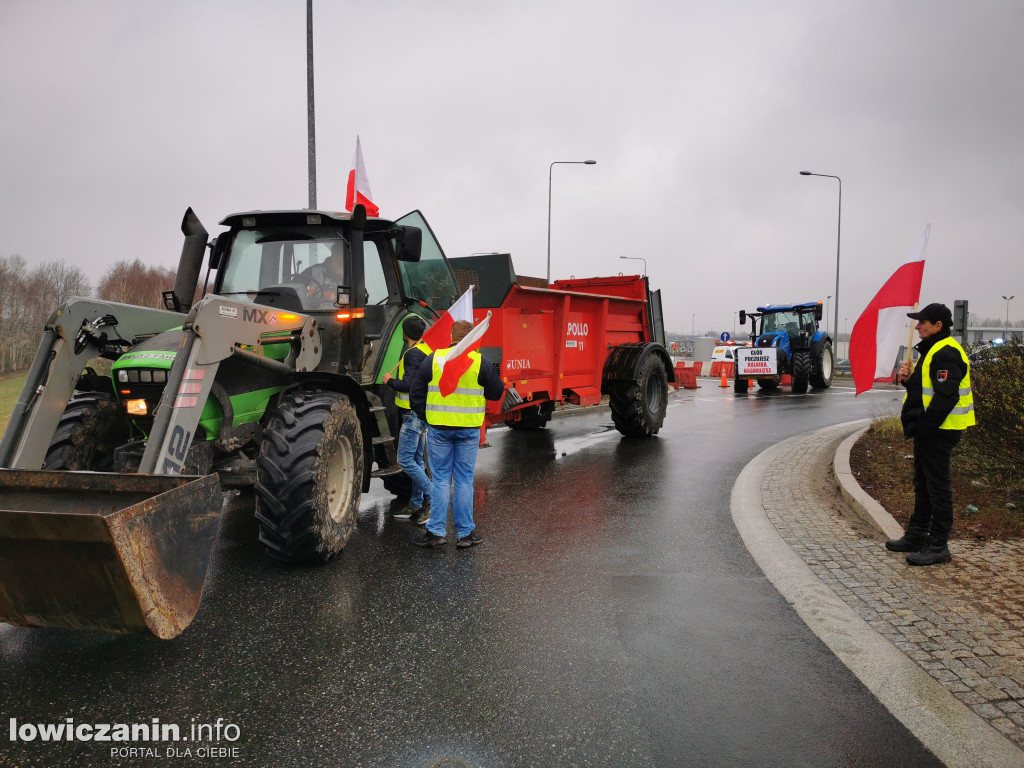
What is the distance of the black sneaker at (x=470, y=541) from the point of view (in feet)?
17.9

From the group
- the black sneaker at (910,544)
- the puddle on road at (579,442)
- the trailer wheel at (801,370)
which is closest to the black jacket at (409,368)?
the black sneaker at (910,544)

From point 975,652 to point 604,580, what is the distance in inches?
81.8

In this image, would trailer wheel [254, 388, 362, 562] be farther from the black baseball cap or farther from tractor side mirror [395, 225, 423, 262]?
the black baseball cap

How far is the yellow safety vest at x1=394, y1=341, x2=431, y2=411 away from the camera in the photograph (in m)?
5.82

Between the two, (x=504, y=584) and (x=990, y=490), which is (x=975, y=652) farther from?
(x=990, y=490)

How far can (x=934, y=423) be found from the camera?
16.3 feet

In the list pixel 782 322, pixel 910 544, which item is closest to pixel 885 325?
pixel 910 544

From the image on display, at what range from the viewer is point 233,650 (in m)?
3.61

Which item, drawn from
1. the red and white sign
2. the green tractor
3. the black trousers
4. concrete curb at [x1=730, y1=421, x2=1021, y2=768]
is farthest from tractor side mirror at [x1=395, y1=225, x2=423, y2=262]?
the red and white sign

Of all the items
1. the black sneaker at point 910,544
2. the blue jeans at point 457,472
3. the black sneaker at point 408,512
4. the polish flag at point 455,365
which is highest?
the polish flag at point 455,365

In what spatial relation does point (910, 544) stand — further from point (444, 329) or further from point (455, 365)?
point (444, 329)

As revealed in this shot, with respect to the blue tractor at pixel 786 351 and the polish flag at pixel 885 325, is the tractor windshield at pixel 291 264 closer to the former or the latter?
the polish flag at pixel 885 325

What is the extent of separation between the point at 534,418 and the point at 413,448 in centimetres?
617

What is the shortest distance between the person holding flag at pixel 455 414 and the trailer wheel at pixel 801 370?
59.1 ft
